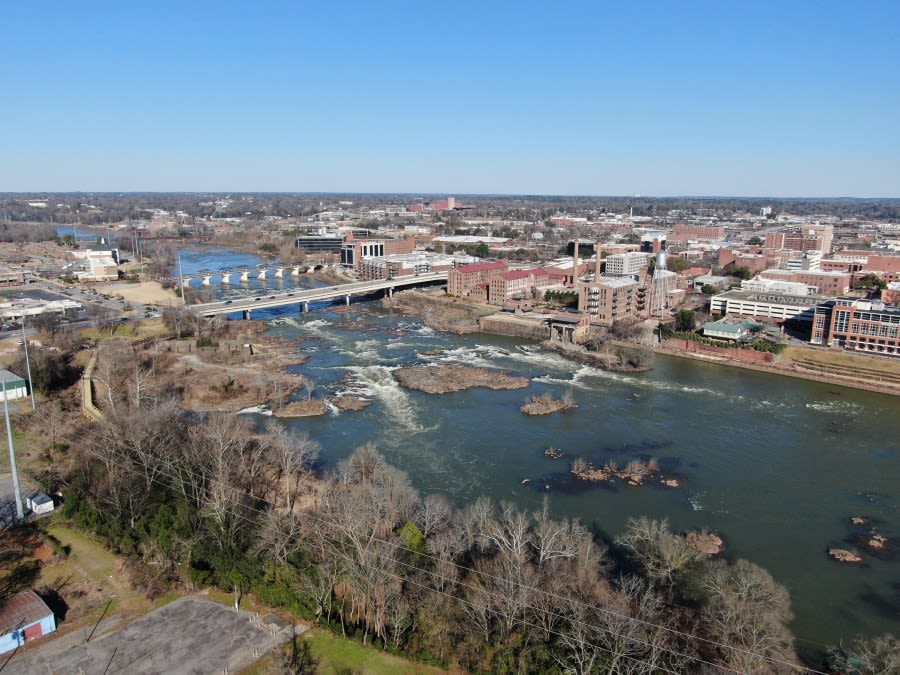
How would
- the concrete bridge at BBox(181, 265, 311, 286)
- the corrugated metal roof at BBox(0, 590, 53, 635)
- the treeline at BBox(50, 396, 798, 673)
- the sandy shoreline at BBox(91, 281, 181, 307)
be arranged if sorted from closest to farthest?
the treeline at BBox(50, 396, 798, 673) < the corrugated metal roof at BBox(0, 590, 53, 635) < the sandy shoreline at BBox(91, 281, 181, 307) < the concrete bridge at BBox(181, 265, 311, 286)

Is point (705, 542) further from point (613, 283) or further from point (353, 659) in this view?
point (613, 283)

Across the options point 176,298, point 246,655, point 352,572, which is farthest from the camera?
point 176,298

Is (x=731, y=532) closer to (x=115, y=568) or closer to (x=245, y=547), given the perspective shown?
(x=245, y=547)

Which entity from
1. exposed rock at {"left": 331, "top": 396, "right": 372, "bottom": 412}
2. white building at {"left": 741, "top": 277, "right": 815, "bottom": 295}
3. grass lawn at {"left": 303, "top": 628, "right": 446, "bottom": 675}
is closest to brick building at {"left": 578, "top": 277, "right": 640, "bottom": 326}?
white building at {"left": 741, "top": 277, "right": 815, "bottom": 295}

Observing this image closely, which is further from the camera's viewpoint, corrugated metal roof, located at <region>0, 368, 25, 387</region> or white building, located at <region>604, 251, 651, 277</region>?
white building, located at <region>604, 251, 651, 277</region>

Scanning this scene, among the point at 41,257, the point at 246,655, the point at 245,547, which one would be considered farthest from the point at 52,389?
the point at 41,257

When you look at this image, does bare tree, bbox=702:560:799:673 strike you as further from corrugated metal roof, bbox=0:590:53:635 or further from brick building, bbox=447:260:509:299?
brick building, bbox=447:260:509:299
